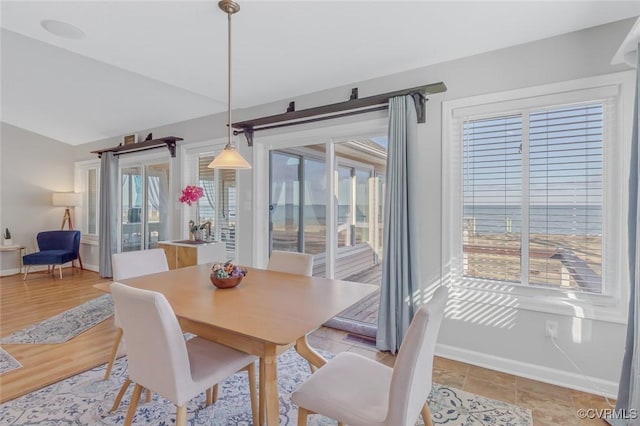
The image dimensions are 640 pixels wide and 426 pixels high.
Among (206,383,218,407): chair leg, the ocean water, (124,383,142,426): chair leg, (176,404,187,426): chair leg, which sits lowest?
(206,383,218,407): chair leg

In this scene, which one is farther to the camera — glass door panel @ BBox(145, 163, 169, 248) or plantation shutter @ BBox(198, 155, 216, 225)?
glass door panel @ BBox(145, 163, 169, 248)

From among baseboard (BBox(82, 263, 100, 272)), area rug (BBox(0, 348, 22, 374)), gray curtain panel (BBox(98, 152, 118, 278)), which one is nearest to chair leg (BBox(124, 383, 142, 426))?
area rug (BBox(0, 348, 22, 374))

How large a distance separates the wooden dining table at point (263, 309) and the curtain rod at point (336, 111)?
171 centimetres

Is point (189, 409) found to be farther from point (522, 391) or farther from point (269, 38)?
point (269, 38)

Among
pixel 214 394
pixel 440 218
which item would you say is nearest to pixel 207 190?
pixel 214 394

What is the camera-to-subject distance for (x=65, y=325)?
3.43 meters

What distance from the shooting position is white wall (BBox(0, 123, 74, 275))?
5848 mm

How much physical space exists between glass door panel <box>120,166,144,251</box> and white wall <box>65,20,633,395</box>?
14.0ft

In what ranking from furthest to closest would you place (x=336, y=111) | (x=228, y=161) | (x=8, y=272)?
(x=8, y=272), (x=336, y=111), (x=228, y=161)

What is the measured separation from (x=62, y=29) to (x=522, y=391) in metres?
4.23

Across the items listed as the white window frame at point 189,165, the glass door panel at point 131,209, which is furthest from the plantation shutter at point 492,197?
the glass door panel at point 131,209

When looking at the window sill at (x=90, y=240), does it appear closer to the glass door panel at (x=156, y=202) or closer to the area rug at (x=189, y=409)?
the glass door panel at (x=156, y=202)

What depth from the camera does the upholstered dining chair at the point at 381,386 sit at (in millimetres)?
1148

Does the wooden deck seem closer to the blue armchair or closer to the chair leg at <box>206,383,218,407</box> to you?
the chair leg at <box>206,383,218,407</box>
